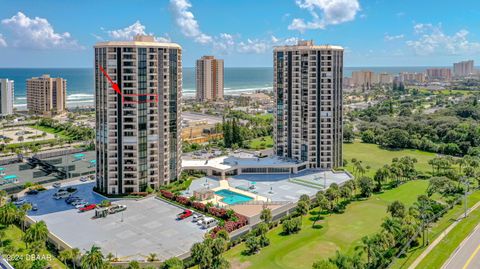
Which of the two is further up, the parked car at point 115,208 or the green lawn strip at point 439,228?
the parked car at point 115,208

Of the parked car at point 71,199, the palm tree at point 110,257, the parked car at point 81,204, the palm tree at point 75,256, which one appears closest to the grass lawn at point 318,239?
the palm tree at point 110,257

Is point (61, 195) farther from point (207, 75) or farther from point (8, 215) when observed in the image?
point (207, 75)

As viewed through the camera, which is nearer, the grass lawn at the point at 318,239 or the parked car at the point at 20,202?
the grass lawn at the point at 318,239

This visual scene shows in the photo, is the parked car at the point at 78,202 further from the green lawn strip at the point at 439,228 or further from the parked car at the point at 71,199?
the green lawn strip at the point at 439,228

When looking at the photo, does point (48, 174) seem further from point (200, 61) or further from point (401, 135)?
point (200, 61)

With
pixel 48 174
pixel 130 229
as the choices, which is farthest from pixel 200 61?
pixel 130 229

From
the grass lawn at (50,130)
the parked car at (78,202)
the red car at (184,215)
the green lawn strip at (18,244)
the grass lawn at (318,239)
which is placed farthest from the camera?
the grass lawn at (50,130)

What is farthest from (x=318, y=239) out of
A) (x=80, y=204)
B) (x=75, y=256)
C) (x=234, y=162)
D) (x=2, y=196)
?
(x=2, y=196)
